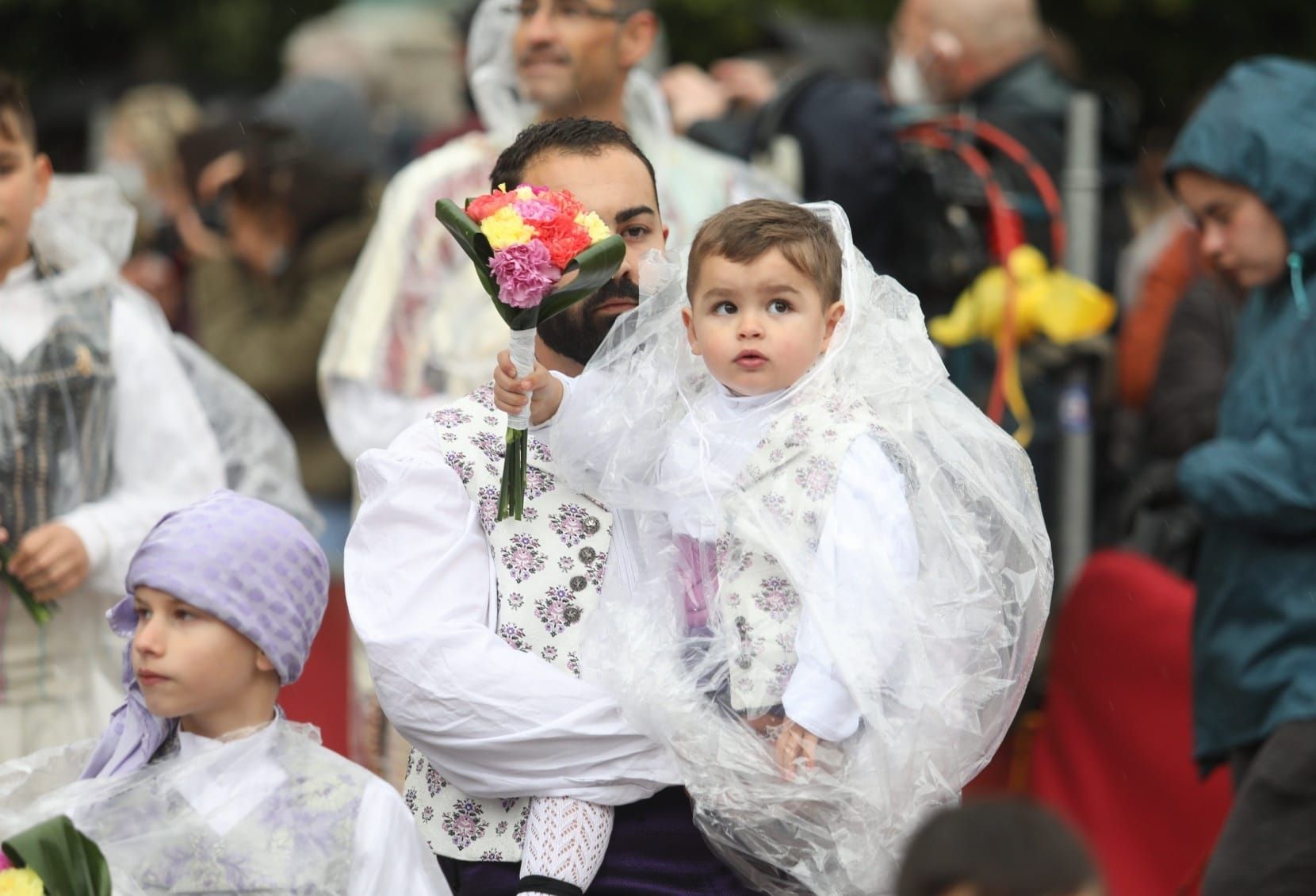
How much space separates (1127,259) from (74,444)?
5448 mm

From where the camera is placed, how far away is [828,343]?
11.3ft

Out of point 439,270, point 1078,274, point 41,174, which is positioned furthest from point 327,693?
point 1078,274

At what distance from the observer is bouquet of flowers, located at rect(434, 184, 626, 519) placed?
3.28 metres

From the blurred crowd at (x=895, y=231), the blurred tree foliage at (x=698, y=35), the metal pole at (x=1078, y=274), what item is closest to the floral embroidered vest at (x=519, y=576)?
the blurred crowd at (x=895, y=231)

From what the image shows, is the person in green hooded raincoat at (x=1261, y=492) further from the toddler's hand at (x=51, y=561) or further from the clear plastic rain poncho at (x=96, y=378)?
the toddler's hand at (x=51, y=561)

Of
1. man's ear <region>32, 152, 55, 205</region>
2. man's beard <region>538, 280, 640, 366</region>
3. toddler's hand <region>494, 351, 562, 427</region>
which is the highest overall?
toddler's hand <region>494, 351, 562, 427</region>

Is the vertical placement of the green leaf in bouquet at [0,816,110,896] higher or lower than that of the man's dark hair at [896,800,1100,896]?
lower

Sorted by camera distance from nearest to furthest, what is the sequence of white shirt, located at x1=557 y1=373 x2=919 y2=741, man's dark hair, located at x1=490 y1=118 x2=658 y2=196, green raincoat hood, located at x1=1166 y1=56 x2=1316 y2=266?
white shirt, located at x1=557 y1=373 x2=919 y2=741, man's dark hair, located at x1=490 y1=118 x2=658 y2=196, green raincoat hood, located at x1=1166 y1=56 x2=1316 y2=266

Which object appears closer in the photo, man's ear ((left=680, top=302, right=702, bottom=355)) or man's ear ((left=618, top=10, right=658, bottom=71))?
man's ear ((left=680, top=302, right=702, bottom=355))

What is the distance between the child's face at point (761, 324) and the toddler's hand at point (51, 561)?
167 centimetres

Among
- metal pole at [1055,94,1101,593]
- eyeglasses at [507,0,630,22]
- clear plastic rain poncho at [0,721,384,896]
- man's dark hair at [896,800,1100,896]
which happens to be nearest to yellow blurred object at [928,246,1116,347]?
metal pole at [1055,94,1101,593]

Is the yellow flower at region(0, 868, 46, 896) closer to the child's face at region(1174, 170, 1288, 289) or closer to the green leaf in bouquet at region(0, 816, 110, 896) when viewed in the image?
the green leaf in bouquet at region(0, 816, 110, 896)

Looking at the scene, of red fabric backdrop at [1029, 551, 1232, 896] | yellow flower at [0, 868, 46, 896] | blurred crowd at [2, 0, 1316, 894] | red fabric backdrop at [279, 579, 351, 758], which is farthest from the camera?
red fabric backdrop at [279, 579, 351, 758]

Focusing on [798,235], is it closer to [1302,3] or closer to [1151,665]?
[1151,665]
